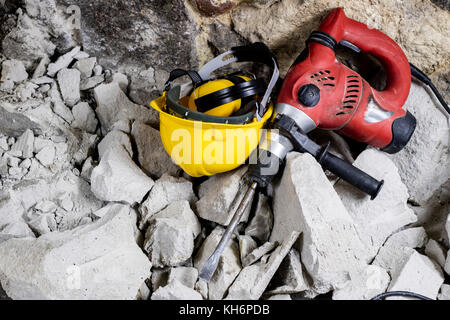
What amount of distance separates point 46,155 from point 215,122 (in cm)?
67

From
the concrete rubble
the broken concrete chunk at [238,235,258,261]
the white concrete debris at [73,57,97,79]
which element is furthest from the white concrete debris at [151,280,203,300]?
the white concrete debris at [73,57,97,79]

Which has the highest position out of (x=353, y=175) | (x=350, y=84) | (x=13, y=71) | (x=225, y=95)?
(x=350, y=84)

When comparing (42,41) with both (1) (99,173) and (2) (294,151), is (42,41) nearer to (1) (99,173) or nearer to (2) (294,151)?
(1) (99,173)

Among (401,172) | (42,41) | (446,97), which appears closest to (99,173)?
(42,41)

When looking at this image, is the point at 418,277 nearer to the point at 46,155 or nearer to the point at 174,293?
the point at 174,293

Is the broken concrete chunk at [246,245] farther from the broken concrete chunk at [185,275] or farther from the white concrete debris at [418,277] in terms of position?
the white concrete debris at [418,277]

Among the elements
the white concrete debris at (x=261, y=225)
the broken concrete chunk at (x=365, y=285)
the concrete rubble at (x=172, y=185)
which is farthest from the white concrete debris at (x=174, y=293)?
the broken concrete chunk at (x=365, y=285)

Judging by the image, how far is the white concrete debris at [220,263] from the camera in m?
1.22

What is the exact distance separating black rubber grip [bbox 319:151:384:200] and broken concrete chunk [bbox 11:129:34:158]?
1.04 metres

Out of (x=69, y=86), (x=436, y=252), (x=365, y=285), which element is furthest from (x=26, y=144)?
(x=436, y=252)

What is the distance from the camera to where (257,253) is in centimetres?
127

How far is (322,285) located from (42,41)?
1.43 m

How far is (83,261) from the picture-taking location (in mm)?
1222

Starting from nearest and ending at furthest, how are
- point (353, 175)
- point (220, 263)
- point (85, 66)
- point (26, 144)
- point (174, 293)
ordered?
point (174, 293) → point (220, 263) → point (353, 175) → point (26, 144) → point (85, 66)
